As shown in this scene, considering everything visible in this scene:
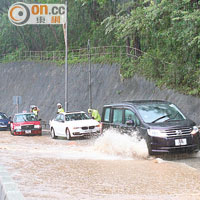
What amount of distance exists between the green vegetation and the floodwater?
26.4 feet

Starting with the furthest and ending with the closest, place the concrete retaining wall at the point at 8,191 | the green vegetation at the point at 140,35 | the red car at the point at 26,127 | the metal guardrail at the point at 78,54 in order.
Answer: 1. the metal guardrail at the point at 78,54
2. the red car at the point at 26,127
3. the green vegetation at the point at 140,35
4. the concrete retaining wall at the point at 8,191

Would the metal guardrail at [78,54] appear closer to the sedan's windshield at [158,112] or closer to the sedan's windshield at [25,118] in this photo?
the sedan's windshield at [25,118]

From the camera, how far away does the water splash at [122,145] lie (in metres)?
13.5

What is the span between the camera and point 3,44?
64625 mm

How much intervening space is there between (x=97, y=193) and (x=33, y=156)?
7361 millimetres

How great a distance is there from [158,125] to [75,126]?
33.2 ft

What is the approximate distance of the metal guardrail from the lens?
4006 cm

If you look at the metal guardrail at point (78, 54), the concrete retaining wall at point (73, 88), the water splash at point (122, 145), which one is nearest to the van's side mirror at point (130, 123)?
the water splash at point (122, 145)

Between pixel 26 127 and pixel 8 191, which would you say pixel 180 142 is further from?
pixel 26 127

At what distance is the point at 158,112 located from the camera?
14.0m

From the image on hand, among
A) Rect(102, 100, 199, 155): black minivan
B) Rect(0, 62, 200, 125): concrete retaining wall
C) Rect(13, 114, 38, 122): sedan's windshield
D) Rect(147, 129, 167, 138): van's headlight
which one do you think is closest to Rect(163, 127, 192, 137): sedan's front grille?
Rect(102, 100, 199, 155): black minivan

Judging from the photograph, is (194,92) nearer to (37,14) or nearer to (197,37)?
(197,37)

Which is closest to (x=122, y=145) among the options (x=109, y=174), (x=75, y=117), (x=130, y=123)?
(x=130, y=123)

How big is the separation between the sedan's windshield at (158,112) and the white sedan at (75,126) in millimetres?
8752
